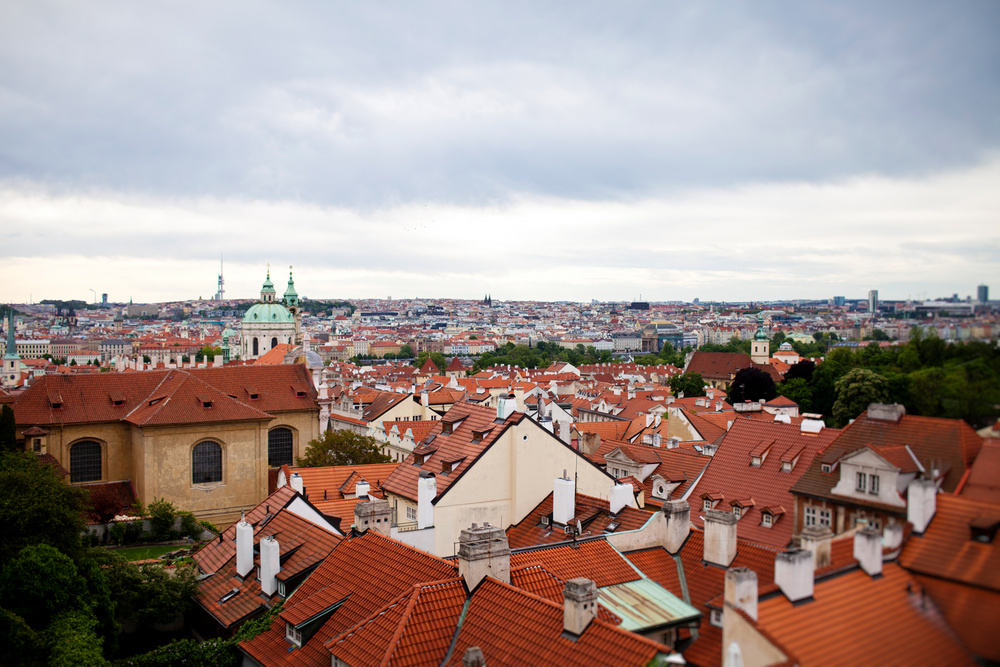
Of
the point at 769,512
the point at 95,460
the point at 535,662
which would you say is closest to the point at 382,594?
the point at 535,662

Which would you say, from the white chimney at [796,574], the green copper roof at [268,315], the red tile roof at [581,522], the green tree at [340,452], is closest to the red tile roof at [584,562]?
the red tile roof at [581,522]

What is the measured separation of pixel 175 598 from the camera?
838 inches

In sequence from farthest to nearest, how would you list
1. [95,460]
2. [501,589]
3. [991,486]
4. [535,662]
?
1. [95,460]
2. [501,589]
3. [535,662]
4. [991,486]

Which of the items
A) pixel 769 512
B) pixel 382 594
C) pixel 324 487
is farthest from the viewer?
pixel 324 487

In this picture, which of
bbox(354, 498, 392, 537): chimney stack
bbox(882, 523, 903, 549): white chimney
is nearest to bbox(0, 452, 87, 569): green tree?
bbox(354, 498, 392, 537): chimney stack

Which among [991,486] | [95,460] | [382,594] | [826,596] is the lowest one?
[95,460]

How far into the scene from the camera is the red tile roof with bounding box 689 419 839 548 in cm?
2434

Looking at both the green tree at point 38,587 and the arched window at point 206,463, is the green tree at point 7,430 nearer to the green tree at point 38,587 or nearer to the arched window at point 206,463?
the arched window at point 206,463

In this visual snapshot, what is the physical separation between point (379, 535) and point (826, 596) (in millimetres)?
10796

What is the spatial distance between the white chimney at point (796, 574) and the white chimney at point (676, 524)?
662cm

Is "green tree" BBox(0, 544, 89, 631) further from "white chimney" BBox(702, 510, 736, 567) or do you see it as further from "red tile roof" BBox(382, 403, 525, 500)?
"white chimney" BBox(702, 510, 736, 567)

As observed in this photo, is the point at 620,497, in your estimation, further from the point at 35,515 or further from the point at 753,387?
the point at 753,387

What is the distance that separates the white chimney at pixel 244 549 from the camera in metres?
21.5

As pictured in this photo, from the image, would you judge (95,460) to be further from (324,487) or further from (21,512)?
(21,512)
